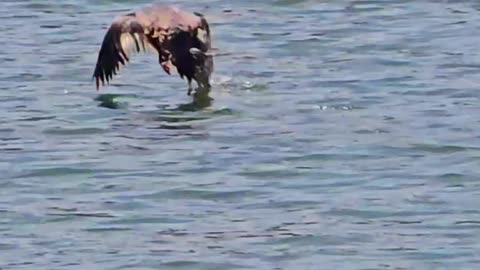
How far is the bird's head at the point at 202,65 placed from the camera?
11688 millimetres

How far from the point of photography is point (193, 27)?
11617 mm

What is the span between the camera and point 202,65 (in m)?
11.7

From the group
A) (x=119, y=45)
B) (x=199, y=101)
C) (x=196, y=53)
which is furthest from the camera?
(x=196, y=53)

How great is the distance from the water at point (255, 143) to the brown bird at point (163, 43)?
17 centimetres

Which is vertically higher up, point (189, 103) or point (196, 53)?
point (196, 53)

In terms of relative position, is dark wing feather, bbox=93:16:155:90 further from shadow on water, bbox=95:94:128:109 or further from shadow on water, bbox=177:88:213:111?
shadow on water, bbox=177:88:213:111

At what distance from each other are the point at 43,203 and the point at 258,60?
362 cm

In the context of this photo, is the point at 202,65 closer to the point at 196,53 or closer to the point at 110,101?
the point at 196,53

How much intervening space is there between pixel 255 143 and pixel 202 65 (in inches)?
64.0

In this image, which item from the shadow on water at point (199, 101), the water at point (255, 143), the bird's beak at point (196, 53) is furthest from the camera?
the bird's beak at point (196, 53)

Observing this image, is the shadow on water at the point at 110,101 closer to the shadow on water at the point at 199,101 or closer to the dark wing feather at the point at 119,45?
the dark wing feather at the point at 119,45

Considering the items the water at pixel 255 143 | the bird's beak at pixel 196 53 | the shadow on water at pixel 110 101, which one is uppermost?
the bird's beak at pixel 196 53

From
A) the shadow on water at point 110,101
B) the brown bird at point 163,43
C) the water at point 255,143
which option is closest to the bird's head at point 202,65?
the brown bird at point 163,43

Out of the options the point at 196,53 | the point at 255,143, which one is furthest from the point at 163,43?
the point at 255,143
